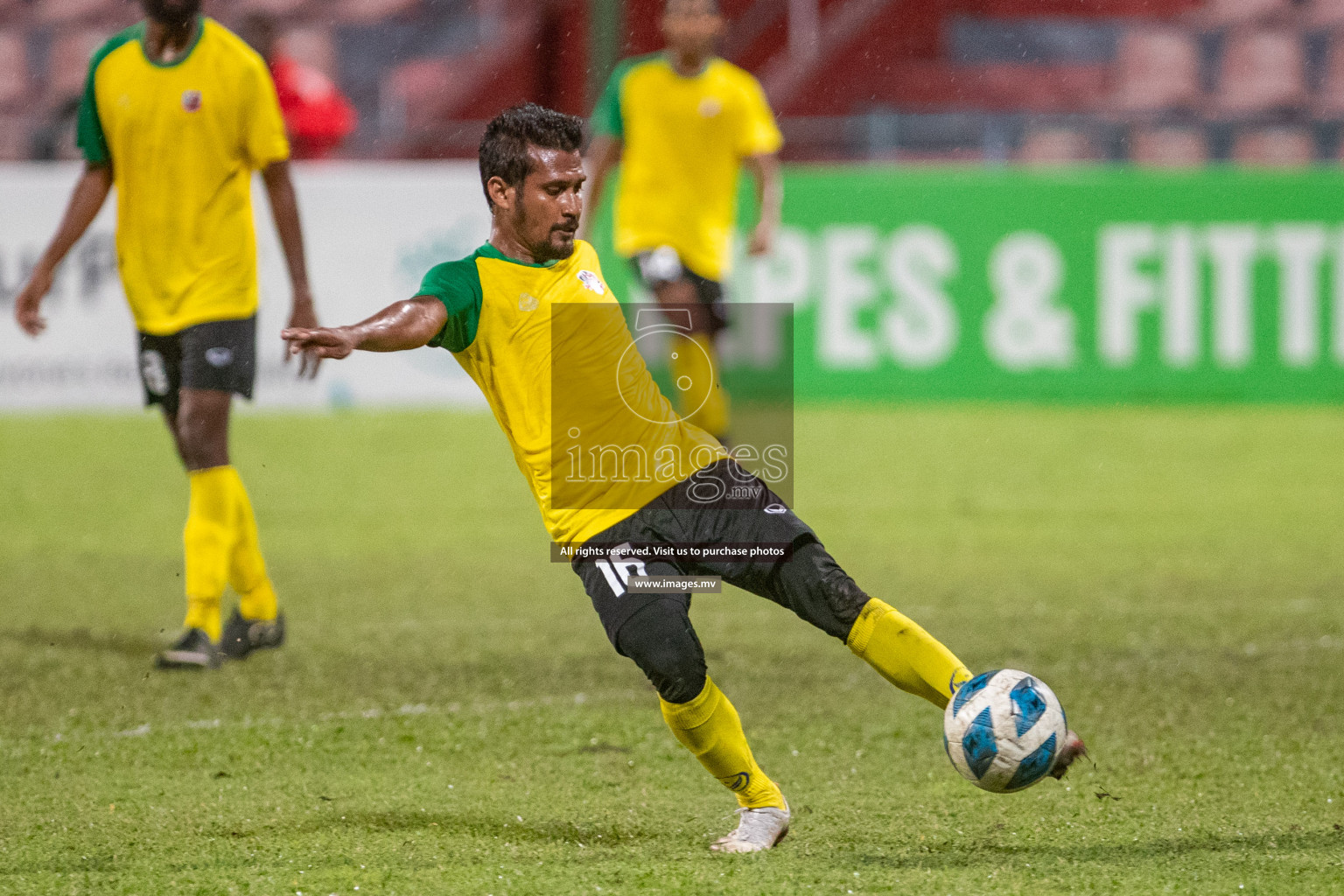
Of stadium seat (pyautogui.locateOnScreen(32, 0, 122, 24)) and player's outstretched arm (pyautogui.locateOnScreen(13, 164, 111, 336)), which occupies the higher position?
stadium seat (pyautogui.locateOnScreen(32, 0, 122, 24))

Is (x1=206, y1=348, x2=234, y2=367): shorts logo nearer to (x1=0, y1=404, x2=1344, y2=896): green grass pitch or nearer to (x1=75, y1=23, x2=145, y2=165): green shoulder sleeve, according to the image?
(x1=75, y1=23, x2=145, y2=165): green shoulder sleeve

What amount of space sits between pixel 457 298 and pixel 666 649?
91 centimetres

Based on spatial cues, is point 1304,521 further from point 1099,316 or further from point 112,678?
point 112,678

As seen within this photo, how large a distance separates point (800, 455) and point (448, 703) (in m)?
6.13

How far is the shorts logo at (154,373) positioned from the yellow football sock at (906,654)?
3073mm

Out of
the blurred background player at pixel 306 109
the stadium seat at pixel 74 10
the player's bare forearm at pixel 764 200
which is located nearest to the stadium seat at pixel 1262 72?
the blurred background player at pixel 306 109

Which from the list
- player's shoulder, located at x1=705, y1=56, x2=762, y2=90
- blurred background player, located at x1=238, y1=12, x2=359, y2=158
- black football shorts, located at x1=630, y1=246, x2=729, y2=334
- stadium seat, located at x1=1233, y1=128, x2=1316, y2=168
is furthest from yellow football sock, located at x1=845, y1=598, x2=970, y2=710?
stadium seat, located at x1=1233, y1=128, x2=1316, y2=168

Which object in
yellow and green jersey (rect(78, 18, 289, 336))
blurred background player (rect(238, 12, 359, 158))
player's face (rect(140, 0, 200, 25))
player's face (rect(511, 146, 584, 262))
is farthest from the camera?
blurred background player (rect(238, 12, 359, 158))

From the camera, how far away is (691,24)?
9008mm

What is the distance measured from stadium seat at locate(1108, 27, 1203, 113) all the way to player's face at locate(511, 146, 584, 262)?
13760 millimetres

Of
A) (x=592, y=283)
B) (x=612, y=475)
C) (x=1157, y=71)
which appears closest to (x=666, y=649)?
(x=612, y=475)

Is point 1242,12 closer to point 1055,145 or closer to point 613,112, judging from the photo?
point 1055,145

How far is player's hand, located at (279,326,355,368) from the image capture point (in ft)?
11.6

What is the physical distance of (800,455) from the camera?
37.4 feet
